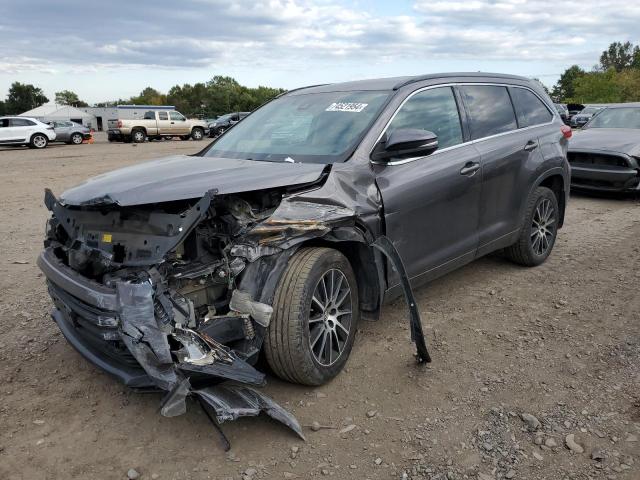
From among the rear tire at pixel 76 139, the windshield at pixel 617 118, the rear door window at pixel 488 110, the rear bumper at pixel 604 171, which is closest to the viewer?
the rear door window at pixel 488 110

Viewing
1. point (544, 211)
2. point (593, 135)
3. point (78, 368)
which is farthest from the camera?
point (593, 135)

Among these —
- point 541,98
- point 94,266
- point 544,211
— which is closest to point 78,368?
point 94,266

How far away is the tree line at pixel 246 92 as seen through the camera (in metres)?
58.2

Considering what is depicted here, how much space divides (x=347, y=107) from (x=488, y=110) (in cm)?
145

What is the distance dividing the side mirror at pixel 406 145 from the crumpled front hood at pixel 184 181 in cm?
45

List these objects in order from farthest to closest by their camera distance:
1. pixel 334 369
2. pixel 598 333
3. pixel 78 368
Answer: pixel 598 333 → pixel 78 368 → pixel 334 369

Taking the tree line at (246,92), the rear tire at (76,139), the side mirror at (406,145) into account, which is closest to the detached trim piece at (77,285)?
the side mirror at (406,145)

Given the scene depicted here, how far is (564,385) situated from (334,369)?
1397 millimetres

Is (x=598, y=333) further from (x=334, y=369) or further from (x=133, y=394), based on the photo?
(x=133, y=394)

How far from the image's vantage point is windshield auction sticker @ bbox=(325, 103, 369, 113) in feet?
13.0

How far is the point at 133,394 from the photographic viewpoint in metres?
3.29

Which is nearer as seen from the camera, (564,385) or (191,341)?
(191,341)

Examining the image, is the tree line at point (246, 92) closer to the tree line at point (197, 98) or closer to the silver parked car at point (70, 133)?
the tree line at point (197, 98)

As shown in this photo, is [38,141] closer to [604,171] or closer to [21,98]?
[604,171]
